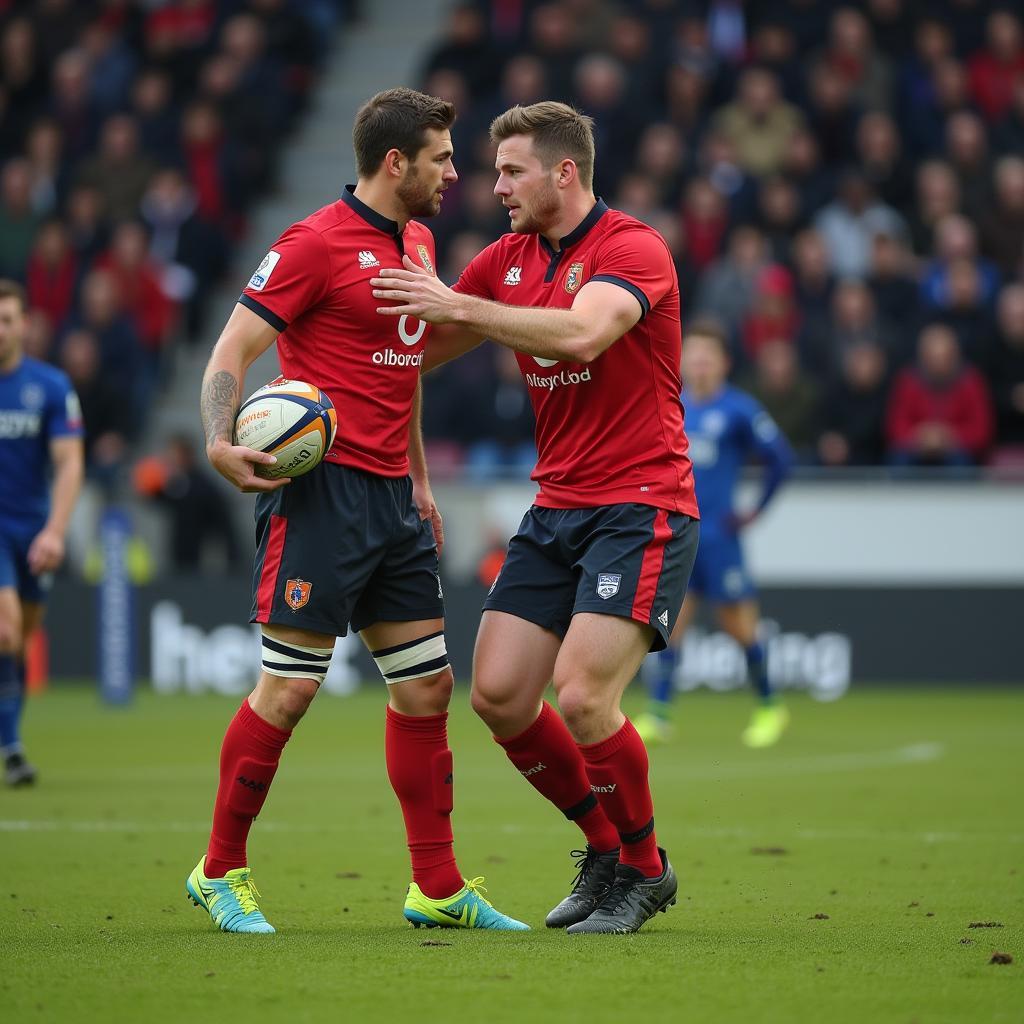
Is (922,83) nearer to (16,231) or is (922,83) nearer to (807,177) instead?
(807,177)

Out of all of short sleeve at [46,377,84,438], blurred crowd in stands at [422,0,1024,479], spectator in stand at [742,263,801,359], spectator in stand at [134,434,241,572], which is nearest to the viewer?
short sleeve at [46,377,84,438]

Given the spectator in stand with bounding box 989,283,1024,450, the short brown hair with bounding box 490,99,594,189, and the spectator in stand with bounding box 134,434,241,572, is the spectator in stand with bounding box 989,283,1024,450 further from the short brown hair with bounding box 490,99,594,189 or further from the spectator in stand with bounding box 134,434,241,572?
the short brown hair with bounding box 490,99,594,189

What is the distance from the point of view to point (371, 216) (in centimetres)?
605

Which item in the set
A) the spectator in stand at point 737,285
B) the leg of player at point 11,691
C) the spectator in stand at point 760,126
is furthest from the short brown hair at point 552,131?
the spectator in stand at point 760,126

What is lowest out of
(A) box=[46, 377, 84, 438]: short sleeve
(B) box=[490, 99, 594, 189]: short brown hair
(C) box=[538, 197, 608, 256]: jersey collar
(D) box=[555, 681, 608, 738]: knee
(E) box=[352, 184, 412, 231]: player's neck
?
(A) box=[46, 377, 84, 438]: short sleeve

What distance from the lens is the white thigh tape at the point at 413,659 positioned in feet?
19.9

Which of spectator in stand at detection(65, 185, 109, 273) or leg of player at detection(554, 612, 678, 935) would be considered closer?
leg of player at detection(554, 612, 678, 935)

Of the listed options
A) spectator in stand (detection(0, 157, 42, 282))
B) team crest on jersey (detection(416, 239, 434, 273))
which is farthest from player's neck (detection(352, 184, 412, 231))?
spectator in stand (detection(0, 157, 42, 282))

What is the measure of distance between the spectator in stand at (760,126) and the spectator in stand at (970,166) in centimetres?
167

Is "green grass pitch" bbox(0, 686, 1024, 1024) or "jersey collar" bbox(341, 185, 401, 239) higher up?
"jersey collar" bbox(341, 185, 401, 239)

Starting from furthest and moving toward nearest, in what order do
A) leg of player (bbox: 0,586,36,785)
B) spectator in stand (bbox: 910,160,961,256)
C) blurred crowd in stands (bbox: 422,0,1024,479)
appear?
1. spectator in stand (bbox: 910,160,961,256)
2. blurred crowd in stands (bbox: 422,0,1024,479)
3. leg of player (bbox: 0,586,36,785)

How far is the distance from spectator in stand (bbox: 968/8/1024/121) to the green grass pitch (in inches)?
316

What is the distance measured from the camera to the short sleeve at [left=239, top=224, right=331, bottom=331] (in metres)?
5.79

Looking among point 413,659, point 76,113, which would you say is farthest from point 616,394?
point 76,113
